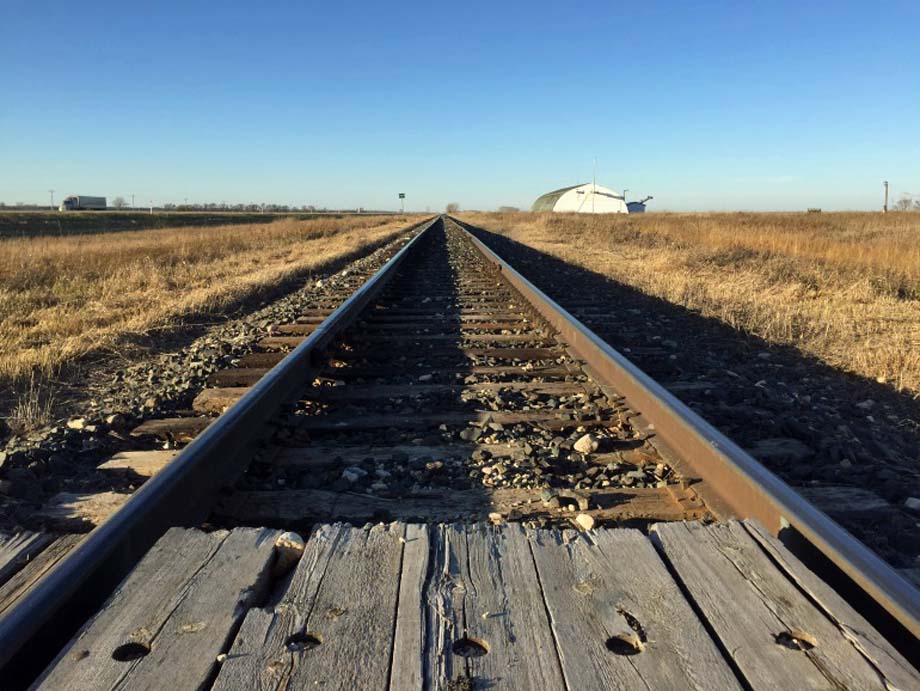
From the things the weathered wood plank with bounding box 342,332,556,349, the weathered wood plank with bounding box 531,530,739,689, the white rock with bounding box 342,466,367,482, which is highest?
the weathered wood plank with bounding box 342,332,556,349

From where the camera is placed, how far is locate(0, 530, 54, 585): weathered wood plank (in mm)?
1941

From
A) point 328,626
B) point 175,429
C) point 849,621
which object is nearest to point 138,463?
point 175,429

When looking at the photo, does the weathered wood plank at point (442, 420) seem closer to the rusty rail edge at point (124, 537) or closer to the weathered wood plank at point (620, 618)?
the rusty rail edge at point (124, 537)

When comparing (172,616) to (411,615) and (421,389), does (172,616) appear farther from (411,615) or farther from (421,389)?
(421,389)

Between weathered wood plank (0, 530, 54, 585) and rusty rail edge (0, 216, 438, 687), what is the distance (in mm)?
338

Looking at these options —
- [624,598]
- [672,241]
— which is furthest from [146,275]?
[672,241]

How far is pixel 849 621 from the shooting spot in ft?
5.03

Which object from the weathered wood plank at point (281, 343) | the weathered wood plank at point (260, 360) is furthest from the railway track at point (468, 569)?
the weathered wood plank at point (281, 343)

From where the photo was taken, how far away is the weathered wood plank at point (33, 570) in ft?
5.92

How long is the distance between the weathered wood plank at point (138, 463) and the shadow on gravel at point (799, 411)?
276cm

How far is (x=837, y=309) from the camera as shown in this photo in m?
7.77

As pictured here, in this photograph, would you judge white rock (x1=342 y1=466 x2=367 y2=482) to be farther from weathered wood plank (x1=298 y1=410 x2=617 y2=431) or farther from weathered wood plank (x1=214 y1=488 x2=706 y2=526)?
weathered wood plank (x1=298 y1=410 x2=617 y2=431)

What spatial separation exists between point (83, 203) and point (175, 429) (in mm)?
128113

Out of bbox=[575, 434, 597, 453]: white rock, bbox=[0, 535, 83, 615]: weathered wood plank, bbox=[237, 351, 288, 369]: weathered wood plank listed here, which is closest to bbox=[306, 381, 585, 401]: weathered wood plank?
bbox=[237, 351, 288, 369]: weathered wood plank
